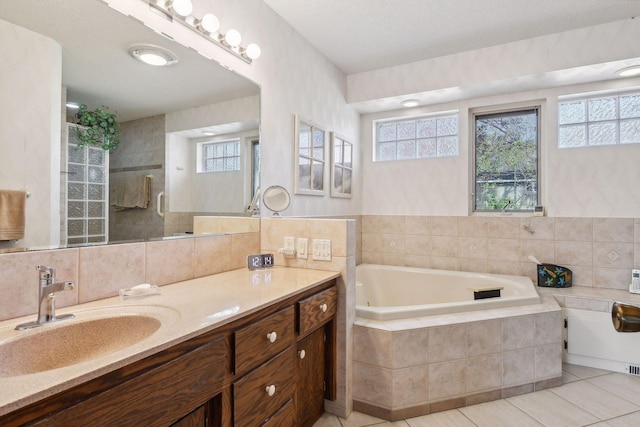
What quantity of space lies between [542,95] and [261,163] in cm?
266

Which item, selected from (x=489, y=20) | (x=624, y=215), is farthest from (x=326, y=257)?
(x=624, y=215)

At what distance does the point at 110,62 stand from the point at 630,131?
146 inches

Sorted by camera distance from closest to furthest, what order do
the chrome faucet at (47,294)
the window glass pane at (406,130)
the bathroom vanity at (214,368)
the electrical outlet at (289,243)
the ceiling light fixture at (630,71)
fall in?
1. the bathroom vanity at (214,368)
2. the chrome faucet at (47,294)
3. the electrical outlet at (289,243)
4. the ceiling light fixture at (630,71)
5. the window glass pane at (406,130)

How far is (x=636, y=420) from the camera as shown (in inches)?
70.8

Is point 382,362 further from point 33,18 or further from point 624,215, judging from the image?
point 624,215

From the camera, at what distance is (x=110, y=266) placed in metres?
1.27

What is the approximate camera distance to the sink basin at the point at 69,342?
84 cm

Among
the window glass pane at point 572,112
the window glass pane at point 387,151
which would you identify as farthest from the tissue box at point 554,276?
the window glass pane at point 387,151

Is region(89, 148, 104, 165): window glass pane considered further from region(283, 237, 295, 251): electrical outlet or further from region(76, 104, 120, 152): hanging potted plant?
region(283, 237, 295, 251): electrical outlet

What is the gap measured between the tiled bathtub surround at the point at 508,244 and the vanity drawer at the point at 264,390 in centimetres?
226

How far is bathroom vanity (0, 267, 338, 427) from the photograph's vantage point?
2.20 ft

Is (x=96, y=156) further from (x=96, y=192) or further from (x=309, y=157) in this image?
(x=309, y=157)

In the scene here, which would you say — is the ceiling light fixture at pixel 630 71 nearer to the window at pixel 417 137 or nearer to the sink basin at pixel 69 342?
the window at pixel 417 137

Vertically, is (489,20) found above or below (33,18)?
above
